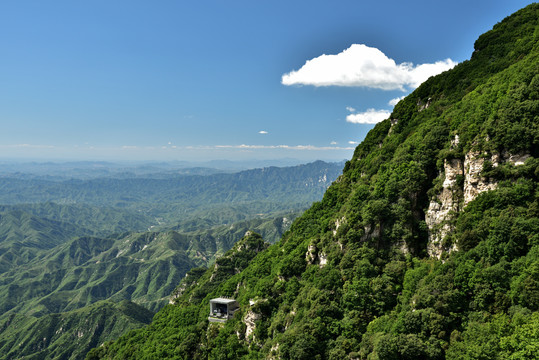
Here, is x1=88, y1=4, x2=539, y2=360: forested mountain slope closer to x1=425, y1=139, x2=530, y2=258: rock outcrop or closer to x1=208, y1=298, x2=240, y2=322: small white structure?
x1=425, y1=139, x2=530, y2=258: rock outcrop

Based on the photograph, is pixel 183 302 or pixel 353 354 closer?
pixel 353 354

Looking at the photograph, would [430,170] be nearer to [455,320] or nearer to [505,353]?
[455,320]

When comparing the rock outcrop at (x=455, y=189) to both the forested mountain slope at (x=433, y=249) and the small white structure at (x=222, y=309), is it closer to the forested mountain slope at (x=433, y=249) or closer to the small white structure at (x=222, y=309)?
the forested mountain slope at (x=433, y=249)

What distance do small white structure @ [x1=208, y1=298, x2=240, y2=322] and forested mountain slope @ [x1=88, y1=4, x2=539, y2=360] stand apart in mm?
2506

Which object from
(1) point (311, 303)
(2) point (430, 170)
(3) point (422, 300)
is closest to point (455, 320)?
(3) point (422, 300)

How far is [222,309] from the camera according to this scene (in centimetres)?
7669

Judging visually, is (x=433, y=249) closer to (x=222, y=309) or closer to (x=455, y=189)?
(x=455, y=189)

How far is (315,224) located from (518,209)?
4449 cm

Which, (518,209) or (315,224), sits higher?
(518,209)

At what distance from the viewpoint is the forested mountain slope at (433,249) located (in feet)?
114

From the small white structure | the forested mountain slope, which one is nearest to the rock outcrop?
the forested mountain slope

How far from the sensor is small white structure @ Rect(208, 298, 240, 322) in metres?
73.5

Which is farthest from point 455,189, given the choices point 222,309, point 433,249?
point 222,309

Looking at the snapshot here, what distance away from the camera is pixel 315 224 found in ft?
257
